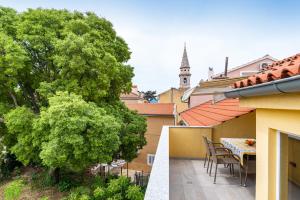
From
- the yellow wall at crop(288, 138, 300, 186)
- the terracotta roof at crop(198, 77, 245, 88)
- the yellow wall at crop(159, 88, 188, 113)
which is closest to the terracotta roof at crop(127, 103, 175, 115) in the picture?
the yellow wall at crop(159, 88, 188, 113)

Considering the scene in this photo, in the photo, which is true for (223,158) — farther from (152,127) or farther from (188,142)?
(152,127)

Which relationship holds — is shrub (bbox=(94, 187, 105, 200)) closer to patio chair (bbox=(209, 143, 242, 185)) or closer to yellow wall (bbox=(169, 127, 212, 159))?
yellow wall (bbox=(169, 127, 212, 159))

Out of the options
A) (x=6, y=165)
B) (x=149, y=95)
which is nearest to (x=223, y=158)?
(x=6, y=165)

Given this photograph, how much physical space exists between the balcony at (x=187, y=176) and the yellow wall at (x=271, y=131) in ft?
4.26

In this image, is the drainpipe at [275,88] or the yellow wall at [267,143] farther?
the yellow wall at [267,143]

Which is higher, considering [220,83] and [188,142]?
[220,83]

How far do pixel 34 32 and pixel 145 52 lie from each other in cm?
Result: 2393

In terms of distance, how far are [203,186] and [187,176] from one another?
75cm

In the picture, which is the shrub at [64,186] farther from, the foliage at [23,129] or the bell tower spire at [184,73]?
the bell tower spire at [184,73]

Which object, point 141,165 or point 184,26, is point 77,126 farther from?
point 141,165

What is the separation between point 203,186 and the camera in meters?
5.14

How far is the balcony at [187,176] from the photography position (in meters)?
3.02

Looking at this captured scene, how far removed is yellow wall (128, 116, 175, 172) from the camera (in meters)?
28.2

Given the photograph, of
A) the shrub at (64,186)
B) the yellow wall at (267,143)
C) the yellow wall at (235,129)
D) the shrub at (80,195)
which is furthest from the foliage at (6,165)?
the yellow wall at (267,143)
